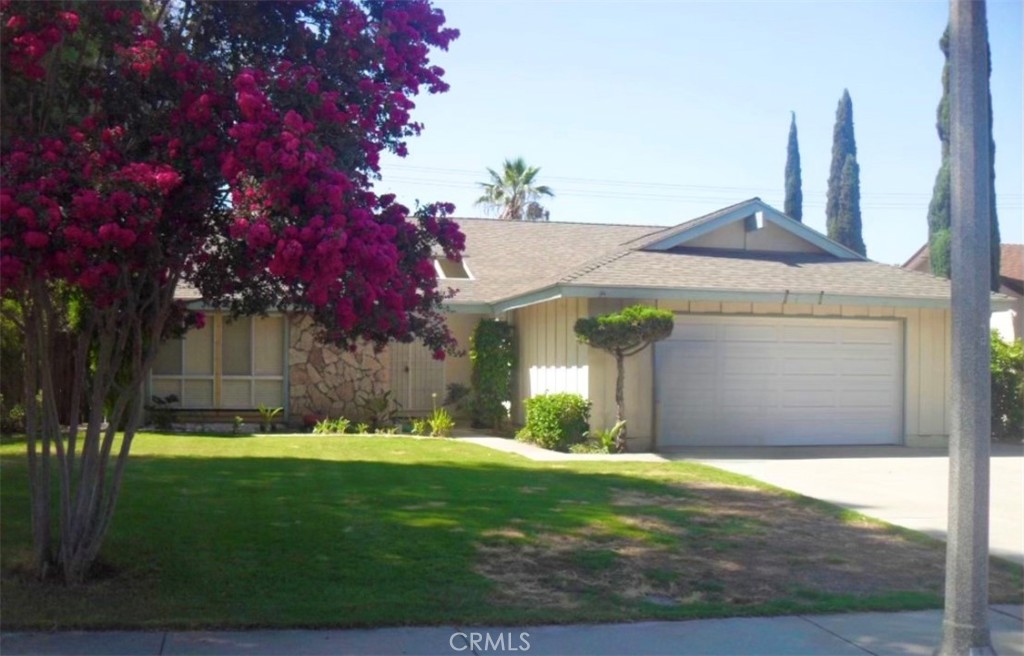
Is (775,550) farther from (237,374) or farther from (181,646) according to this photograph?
(237,374)

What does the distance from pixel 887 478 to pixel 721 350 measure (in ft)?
13.4

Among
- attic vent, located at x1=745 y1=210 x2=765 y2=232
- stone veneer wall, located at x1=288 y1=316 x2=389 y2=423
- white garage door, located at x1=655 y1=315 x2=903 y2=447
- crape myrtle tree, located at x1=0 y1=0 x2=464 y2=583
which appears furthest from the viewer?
stone veneer wall, located at x1=288 y1=316 x2=389 y2=423

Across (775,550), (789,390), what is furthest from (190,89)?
(789,390)

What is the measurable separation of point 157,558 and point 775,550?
17.1ft

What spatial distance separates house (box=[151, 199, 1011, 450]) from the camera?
17.2m

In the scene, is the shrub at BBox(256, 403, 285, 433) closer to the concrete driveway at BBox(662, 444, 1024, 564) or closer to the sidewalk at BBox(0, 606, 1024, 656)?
the concrete driveway at BBox(662, 444, 1024, 564)

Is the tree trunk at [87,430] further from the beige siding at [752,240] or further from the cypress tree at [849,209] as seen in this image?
the cypress tree at [849,209]

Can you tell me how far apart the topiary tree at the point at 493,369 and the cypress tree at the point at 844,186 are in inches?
854

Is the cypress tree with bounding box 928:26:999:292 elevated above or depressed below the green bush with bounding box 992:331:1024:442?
above

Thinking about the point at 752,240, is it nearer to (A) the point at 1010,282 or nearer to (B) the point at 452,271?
(B) the point at 452,271

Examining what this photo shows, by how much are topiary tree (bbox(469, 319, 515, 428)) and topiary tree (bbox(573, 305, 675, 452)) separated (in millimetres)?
4553

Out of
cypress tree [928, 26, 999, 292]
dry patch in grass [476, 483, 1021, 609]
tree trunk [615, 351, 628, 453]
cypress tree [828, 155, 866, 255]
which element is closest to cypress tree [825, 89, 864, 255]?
cypress tree [828, 155, 866, 255]

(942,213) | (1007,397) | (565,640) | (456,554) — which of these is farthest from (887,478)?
(942,213)

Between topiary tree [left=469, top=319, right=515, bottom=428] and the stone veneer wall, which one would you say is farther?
the stone veneer wall
